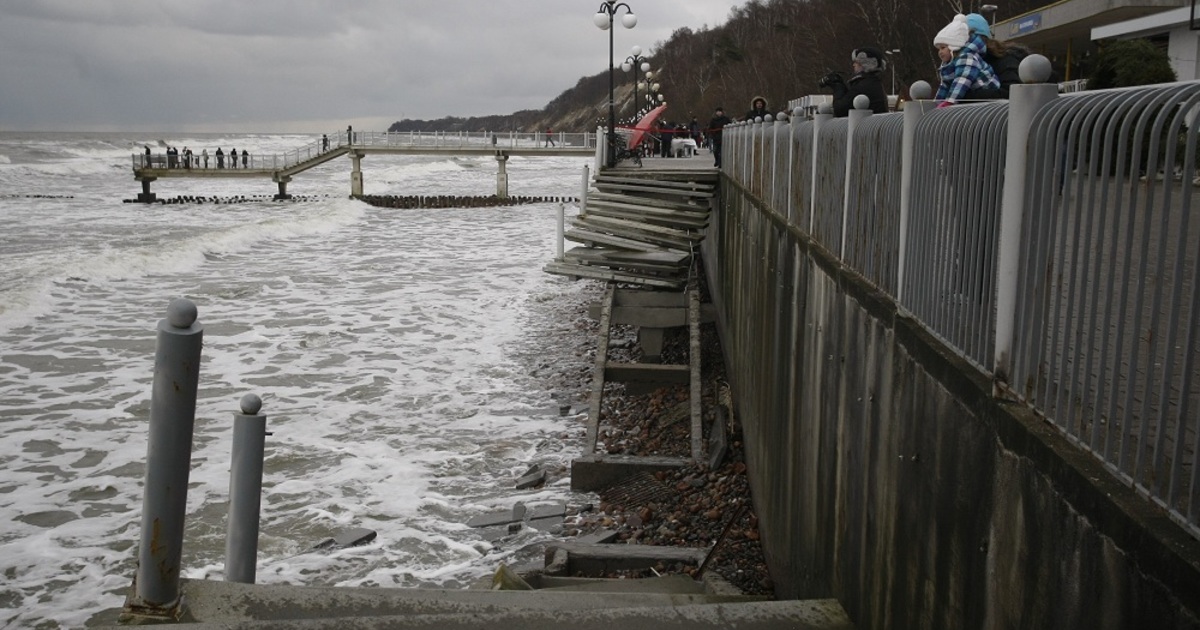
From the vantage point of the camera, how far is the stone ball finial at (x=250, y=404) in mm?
3592

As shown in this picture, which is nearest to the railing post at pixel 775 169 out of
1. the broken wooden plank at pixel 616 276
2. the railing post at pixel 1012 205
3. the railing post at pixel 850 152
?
the railing post at pixel 850 152

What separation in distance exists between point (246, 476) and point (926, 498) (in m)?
2.28

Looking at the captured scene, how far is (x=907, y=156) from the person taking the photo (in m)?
4.12

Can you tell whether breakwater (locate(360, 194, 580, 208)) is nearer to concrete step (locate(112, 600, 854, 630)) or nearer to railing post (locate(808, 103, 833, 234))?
railing post (locate(808, 103, 833, 234))

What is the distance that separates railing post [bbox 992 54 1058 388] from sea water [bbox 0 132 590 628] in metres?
5.93

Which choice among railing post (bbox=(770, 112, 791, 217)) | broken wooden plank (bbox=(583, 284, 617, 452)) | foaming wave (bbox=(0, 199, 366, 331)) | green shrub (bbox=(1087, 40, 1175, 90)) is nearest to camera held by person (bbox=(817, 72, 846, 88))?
railing post (bbox=(770, 112, 791, 217))

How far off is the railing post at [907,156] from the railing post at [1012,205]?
1.02 m

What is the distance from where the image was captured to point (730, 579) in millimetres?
7281

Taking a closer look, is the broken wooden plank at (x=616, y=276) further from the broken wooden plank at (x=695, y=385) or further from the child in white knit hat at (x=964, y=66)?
the child in white knit hat at (x=964, y=66)

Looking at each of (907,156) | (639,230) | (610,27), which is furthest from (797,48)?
(907,156)

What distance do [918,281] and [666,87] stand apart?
130m

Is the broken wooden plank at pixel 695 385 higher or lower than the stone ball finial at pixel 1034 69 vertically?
lower

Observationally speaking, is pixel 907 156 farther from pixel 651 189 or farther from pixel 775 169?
pixel 651 189

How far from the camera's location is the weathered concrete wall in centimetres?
205
